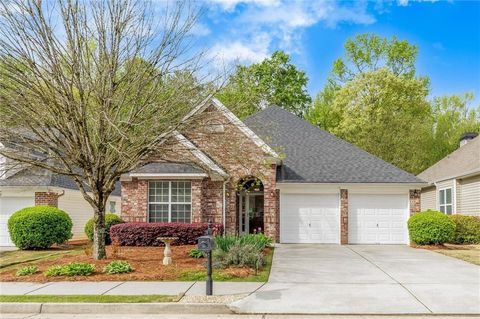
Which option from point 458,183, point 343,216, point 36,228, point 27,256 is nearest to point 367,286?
point 343,216

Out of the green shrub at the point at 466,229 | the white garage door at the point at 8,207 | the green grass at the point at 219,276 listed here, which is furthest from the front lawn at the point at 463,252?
the white garage door at the point at 8,207

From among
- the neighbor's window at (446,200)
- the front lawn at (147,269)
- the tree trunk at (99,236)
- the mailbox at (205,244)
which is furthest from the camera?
the neighbor's window at (446,200)

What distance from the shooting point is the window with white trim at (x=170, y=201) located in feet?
66.4

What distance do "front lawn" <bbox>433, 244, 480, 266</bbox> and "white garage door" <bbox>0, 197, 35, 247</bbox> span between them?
1730cm

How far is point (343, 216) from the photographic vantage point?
2120 cm

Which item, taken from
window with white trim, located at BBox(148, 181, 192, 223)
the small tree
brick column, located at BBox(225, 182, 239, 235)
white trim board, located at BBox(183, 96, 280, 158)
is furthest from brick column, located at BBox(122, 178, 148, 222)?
the small tree

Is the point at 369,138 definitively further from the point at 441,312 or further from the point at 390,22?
the point at 441,312

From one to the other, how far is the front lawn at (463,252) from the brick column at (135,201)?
1164 centimetres

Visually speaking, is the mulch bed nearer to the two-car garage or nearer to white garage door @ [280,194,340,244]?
white garage door @ [280,194,340,244]

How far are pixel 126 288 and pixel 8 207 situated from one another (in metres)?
13.8

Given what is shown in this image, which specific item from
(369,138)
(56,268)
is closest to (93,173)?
(56,268)

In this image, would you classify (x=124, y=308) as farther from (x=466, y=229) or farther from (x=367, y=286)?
(x=466, y=229)

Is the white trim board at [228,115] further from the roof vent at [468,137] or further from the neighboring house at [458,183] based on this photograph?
the roof vent at [468,137]

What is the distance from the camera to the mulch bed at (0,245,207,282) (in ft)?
38.5
